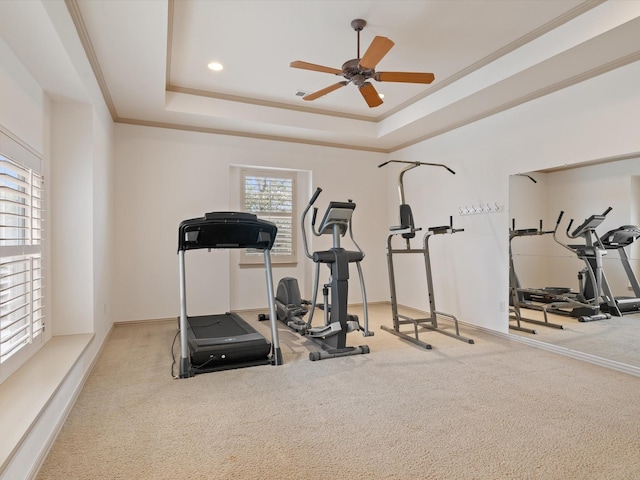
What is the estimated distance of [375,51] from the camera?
2.78 metres

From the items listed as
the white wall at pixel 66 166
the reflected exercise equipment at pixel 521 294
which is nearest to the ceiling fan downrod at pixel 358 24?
the white wall at pixel 66 166

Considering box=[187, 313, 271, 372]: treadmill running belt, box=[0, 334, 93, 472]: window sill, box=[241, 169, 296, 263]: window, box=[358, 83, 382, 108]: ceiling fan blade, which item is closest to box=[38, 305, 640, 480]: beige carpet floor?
box=[187, 313, 271, 372]: treadmill running belt

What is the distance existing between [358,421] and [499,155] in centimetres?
358

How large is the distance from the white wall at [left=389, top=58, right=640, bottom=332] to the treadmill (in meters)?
2.75

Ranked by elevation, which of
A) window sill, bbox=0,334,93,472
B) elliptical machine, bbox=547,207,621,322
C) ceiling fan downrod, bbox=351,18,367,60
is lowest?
window sill, bbox=0,334,93,472

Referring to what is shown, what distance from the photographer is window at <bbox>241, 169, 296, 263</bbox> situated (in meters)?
5.85

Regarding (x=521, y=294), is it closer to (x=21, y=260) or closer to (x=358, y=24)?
(x=358, y=24)

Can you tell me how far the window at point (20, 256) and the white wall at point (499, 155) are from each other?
4.60 m

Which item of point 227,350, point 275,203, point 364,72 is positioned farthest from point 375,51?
point 275,203

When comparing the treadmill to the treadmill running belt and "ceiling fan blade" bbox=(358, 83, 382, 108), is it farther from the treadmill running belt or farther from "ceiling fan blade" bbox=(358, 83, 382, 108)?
"ceiling fan blade" bbox=(358, 83, 382, 108)

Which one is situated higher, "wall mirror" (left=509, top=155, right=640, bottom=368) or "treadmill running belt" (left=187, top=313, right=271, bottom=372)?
"wall mirror" (left=509, top=155, right=640, bottom=368)

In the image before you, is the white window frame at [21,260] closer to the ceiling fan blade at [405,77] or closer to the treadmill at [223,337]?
the treadmill at [223,337]

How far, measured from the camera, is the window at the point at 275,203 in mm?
5852

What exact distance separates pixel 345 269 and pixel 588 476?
2371mm
